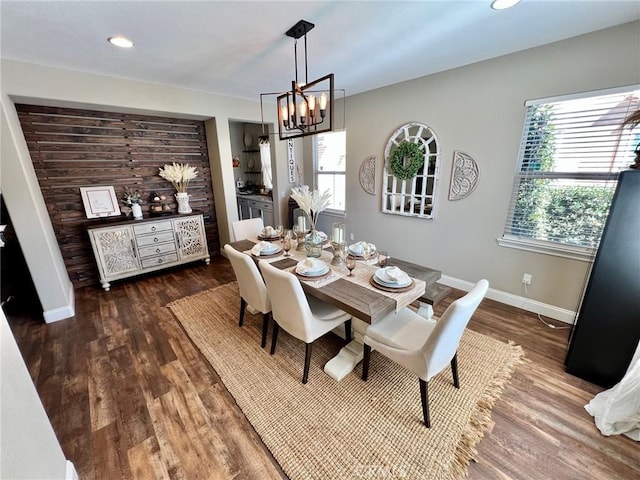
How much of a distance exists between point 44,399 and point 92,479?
864mm

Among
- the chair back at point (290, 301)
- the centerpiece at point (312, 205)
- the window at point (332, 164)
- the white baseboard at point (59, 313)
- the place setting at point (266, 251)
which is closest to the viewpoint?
the chair back at point (290, 301)

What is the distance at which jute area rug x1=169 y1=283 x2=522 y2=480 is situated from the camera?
1.39 m

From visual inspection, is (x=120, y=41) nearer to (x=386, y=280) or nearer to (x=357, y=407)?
(x=386, y=280)

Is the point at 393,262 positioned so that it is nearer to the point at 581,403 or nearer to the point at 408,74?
the point at 581,403

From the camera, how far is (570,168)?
2.31 meters

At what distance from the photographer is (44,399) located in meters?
1.78

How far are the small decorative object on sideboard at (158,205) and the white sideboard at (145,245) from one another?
31 cm

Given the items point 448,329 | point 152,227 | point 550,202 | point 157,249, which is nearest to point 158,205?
point 152,227

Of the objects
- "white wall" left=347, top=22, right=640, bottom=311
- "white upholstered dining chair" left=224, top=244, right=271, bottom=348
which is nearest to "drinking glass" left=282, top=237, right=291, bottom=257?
"white upholstered dining chair" left=224, top=244, right=271, bottom=348

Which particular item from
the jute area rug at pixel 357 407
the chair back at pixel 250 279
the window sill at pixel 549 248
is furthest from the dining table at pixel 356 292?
Result: the window sill at pixel 549 248

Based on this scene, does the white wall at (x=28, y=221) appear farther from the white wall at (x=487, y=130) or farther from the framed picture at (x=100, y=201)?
the white wall at (x=487, y=130)

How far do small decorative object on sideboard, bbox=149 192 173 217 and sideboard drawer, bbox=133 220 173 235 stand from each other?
280mm

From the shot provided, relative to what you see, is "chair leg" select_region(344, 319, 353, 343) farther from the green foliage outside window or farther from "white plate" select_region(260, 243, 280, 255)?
the green foliage outside window

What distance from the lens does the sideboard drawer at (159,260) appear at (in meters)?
3.55
